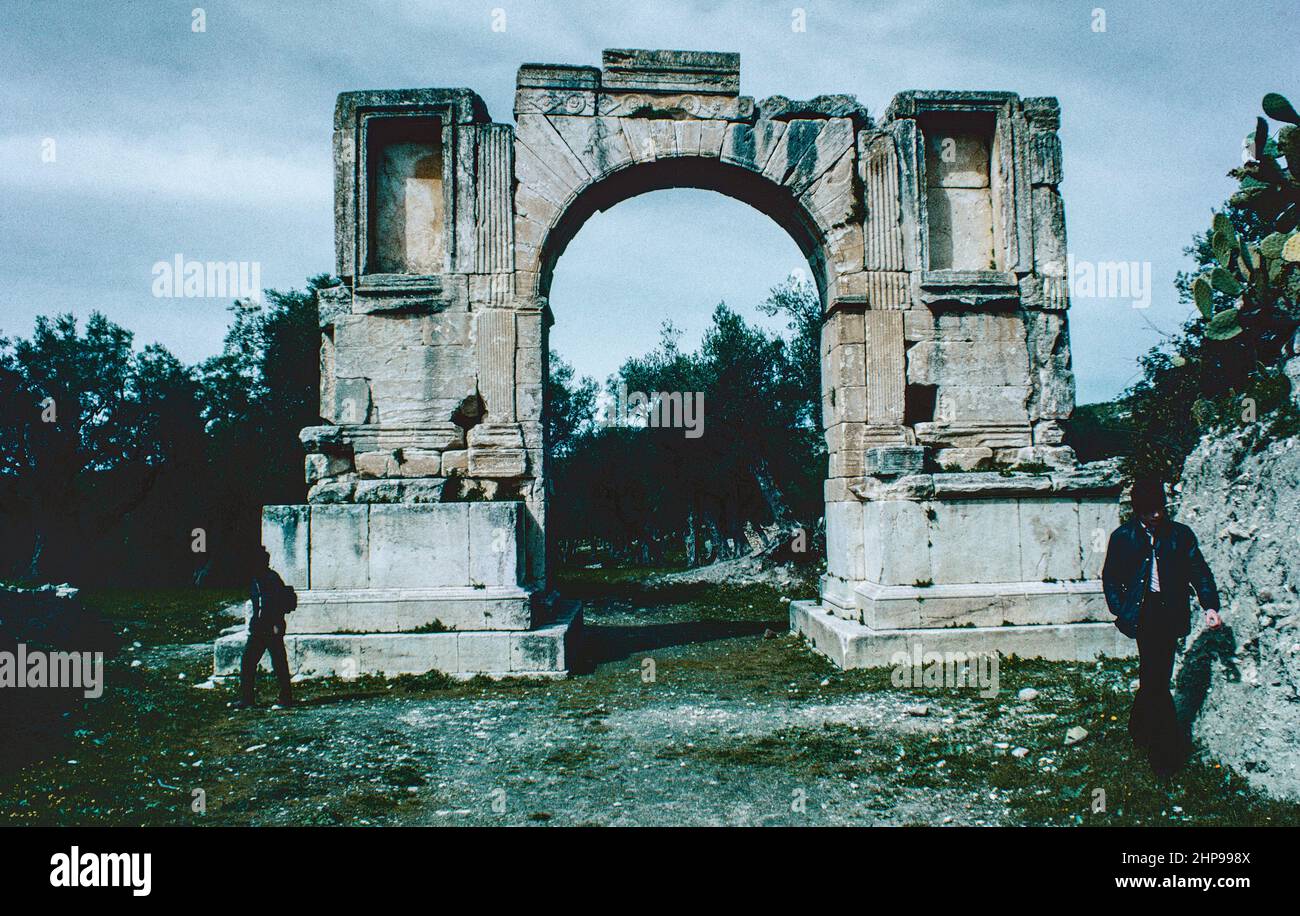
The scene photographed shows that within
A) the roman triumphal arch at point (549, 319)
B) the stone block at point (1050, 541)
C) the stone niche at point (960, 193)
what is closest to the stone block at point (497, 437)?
the roman triumphal arch at point (549, 319)

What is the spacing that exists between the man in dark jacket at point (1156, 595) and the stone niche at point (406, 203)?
721cm

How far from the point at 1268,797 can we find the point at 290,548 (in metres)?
7.76

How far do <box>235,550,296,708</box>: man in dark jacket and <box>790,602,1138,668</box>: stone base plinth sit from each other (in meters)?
5.01

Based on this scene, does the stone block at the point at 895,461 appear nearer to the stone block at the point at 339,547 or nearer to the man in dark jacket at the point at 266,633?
the stone block at the point at 339,547

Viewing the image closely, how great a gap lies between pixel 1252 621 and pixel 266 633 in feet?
22.9

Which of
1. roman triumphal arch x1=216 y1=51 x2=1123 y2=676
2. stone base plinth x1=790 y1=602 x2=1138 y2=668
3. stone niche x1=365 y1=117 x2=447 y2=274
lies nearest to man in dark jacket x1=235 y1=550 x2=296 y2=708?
roman triumphal arch x1=216 y1=51 x2=1123 y2=676

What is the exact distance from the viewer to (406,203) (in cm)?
941

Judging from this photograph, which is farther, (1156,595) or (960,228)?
(960,228)

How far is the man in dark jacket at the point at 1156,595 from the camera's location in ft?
14.9

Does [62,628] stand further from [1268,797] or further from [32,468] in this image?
[32,468]

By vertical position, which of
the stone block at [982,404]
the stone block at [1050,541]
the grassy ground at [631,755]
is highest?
the stone block at [982,404]

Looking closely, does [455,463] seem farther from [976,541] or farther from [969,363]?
[969,363]

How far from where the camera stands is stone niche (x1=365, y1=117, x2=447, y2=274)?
9.33 metres

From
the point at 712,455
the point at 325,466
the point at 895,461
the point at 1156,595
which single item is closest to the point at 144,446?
the point at 712,455
